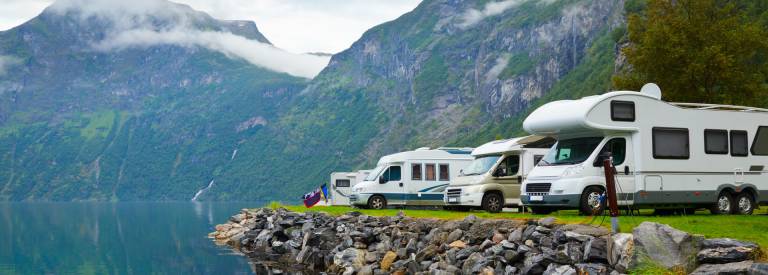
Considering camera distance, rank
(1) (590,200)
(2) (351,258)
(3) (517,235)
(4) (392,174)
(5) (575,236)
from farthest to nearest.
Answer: (4) (392,174) → (2) (351,258) → (1) (590,200) → (3) (517,235) → (5) (575,236)

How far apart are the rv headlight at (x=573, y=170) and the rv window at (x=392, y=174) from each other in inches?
587

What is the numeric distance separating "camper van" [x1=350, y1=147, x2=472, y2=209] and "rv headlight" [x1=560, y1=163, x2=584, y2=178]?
564 inches

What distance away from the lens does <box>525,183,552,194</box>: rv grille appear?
20.8m

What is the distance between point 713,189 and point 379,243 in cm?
959

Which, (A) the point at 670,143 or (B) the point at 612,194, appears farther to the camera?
(A) the point at 670,143

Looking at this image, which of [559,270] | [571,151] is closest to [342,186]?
[571,151]

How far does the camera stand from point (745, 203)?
2153 cm

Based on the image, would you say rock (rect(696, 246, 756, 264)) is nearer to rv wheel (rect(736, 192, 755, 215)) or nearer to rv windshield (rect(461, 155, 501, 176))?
rv wheel (rect(736, 192, 755, 215))

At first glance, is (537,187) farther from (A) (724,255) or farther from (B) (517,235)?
(A) (724,255)

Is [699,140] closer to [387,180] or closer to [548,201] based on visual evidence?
[548,201]

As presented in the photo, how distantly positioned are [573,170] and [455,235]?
3.88m

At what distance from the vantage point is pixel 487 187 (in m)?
26.4

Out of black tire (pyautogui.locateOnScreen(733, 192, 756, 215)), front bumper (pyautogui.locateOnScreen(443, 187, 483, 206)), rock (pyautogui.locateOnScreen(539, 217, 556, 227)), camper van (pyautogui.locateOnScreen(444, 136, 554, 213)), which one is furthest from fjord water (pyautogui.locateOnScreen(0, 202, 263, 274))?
black tire (pyautogui.locateOnScreen(733, 192, 756, 215))

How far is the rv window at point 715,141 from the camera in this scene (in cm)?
2116
